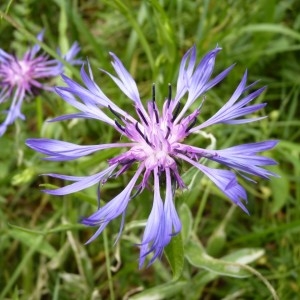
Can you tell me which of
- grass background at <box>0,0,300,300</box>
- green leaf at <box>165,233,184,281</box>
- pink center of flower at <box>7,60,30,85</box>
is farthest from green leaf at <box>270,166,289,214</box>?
pink center of flower at <box>7,60,30,85</box>

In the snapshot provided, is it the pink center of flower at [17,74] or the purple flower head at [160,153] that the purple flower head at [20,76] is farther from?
the purple flower head at [160,153]

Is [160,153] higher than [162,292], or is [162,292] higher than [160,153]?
[160,153]

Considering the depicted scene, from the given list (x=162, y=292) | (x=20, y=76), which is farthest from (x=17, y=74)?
(x=162, y=292)

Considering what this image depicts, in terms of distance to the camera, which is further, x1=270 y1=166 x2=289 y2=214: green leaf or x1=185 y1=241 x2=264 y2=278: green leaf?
x1=270 y1=166 x2=289 y2=214: green leaf

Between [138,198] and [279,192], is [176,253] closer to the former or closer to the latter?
[138,198]

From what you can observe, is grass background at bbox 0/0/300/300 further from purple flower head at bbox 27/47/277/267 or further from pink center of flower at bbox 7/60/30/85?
purple flower head at bbox 27/47/277/267

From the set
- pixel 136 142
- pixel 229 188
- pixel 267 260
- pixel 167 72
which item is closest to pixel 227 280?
pixel 267 260

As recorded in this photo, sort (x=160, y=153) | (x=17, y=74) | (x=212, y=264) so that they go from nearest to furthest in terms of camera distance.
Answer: (x=160, y=153), (x=212, y=264), (x=17, y=74)

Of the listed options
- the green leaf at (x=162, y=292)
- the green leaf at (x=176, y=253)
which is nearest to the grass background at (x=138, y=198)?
the green leaf at (x=162, y=292)
